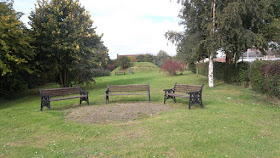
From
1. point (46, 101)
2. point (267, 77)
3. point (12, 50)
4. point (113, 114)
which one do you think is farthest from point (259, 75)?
point (12, 50)

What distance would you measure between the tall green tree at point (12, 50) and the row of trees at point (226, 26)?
32.2 ft

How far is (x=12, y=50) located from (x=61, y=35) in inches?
127

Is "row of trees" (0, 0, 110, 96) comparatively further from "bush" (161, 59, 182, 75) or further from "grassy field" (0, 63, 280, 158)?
"bush" (161, 59, 182, 75)

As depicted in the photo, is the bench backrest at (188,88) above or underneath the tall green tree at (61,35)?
underneath

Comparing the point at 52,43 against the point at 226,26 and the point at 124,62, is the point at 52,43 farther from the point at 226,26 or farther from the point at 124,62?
the point at 124,62

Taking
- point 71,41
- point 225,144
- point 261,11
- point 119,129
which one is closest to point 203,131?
point 225,144

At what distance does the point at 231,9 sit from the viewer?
1256 cm

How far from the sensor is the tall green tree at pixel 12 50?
11.0 m

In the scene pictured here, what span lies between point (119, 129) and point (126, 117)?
1.31m

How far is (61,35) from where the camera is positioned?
14680 mm

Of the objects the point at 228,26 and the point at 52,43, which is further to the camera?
the point at 52,43

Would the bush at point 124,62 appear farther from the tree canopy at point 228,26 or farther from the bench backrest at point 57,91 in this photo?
the bench backrest at point 57,91

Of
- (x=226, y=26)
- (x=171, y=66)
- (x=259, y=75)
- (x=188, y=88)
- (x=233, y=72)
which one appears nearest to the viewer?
(x=188, y=88)

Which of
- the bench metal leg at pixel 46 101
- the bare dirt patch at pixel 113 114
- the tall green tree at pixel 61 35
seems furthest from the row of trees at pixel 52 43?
the bare dirt patch at pixel 113 114
